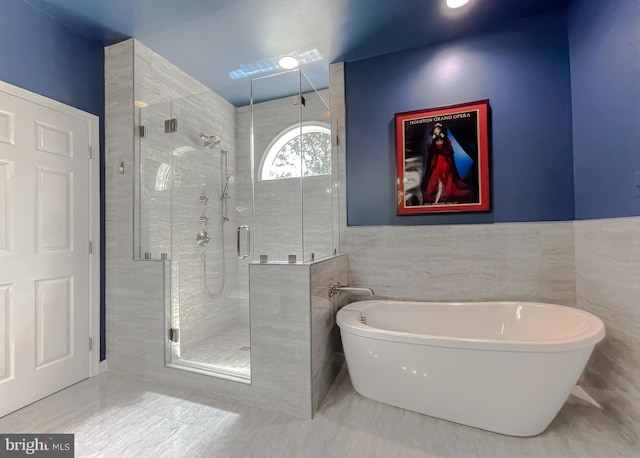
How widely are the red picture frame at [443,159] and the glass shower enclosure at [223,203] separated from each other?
63 cm

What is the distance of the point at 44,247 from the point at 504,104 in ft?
11.3

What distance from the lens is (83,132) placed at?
7.13 ft

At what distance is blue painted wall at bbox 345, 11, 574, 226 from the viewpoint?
2.02 meters

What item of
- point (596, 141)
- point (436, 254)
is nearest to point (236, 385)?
point (436, 254)

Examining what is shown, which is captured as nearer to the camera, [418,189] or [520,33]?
[520,33]

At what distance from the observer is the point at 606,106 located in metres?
1.67

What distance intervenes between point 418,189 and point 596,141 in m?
1.10

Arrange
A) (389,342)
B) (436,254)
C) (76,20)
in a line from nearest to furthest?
(389,342)
(76,20)
(436,254)

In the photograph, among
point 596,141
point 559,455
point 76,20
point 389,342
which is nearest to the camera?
point 559,455

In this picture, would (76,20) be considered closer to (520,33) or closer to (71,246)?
(71,246)

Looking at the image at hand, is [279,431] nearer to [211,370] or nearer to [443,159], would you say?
[211,370]

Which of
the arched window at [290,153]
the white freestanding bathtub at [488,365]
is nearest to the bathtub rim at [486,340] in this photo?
the white freestanding bathtub at [488,365]

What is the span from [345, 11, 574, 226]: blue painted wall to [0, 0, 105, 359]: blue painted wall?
7.52ft

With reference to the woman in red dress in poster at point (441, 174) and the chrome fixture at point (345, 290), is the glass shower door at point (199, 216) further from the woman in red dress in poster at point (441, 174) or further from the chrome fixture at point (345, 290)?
the woman in red dress in poster at point (441, 174)
